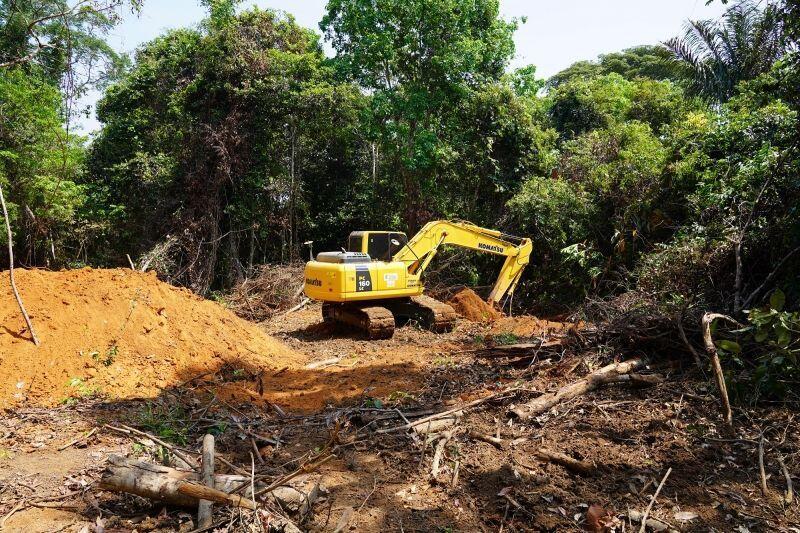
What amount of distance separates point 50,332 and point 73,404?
1.46 meters

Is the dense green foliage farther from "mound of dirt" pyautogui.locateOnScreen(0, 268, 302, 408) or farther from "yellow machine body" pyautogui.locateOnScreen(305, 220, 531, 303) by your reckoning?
"mound of dirt" pyautogui.locateOnScreen(0, 268, 302, 408)

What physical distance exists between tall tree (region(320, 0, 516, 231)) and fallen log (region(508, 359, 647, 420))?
11.9m

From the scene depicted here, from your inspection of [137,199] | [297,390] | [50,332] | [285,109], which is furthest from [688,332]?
[137,199]

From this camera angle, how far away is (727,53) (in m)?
15.3

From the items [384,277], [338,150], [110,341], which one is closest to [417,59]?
[338,150]

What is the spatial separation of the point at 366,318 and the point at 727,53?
1310cm

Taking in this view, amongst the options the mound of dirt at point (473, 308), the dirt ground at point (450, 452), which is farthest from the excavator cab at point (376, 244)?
the dirt ground at point (450, 452)

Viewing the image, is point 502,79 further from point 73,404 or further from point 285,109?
point 73,404

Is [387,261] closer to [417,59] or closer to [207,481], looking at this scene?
[207,481]

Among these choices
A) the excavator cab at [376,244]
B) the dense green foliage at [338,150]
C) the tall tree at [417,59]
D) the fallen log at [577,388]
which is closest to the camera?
the fallen log at [577,388]

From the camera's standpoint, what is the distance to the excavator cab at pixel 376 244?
10742mm

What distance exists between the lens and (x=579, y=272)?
45.7ft

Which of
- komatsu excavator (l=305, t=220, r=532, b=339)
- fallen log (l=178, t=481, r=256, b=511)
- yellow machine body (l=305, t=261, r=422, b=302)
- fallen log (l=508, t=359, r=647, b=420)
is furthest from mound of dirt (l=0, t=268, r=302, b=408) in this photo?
fallen log (l=508, t=359, r=647, b=420)

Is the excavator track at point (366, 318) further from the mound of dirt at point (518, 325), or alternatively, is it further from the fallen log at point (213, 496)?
the fallen log at point (213, 496)
